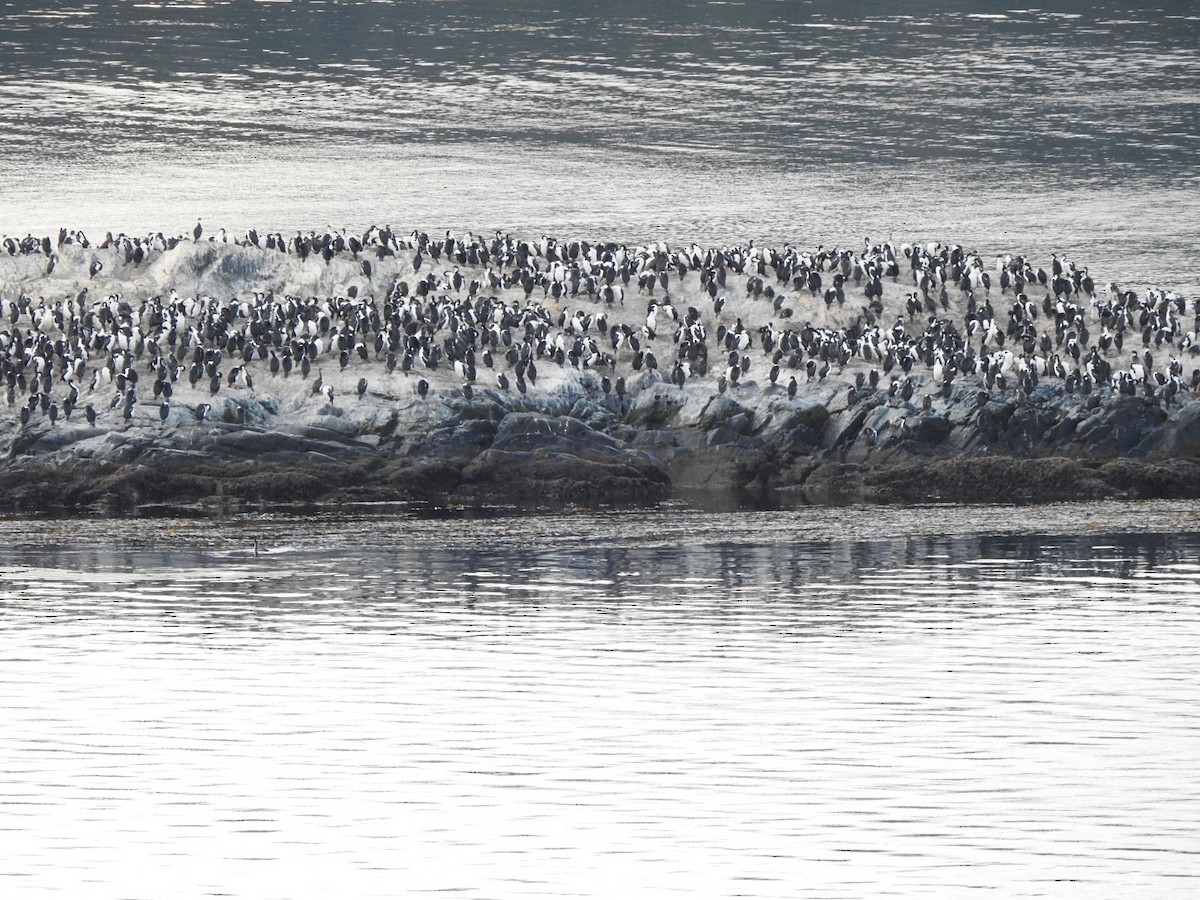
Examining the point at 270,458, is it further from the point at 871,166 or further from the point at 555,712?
the point at 871,166

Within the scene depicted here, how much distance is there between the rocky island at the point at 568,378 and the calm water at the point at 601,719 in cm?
1058

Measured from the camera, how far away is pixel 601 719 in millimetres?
26109

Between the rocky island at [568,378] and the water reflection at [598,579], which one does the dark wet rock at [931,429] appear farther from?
the water reflection at [598,579]

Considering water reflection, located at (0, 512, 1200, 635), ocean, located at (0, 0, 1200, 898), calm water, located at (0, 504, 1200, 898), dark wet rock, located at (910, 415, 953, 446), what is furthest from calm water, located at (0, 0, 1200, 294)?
calm water, located at (0, 504, 1200, 898)

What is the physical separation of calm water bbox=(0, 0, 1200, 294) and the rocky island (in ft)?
111

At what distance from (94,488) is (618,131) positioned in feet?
313

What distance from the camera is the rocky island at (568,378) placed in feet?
176

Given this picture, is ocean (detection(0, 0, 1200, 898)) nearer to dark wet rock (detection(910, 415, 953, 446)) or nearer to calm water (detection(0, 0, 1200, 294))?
dark wet rock (detection(910, 415, 953, 446))

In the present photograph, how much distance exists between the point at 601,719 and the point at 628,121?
12266 cm

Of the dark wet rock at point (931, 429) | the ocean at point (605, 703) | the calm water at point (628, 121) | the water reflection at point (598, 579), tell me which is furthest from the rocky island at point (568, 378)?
the calm water at point (628, 121)

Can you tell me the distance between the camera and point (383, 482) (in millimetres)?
53219

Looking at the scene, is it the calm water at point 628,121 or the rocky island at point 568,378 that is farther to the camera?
the calm water at point 628,121

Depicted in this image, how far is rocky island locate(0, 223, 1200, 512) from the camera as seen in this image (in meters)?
53.5

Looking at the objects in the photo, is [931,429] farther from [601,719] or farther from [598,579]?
[601,719]
